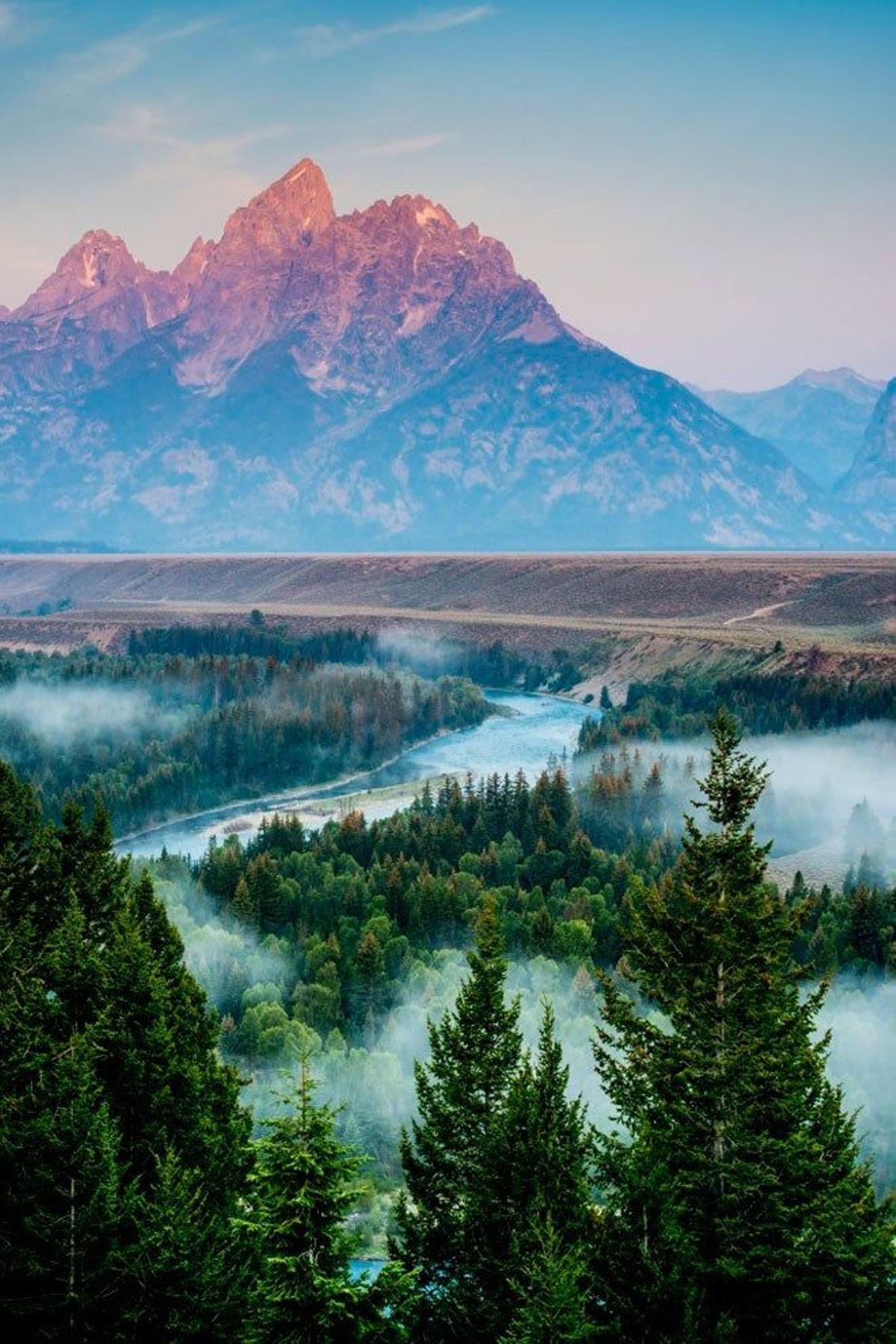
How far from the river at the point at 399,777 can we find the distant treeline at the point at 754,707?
753 centimetres

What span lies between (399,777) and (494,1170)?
426 feet

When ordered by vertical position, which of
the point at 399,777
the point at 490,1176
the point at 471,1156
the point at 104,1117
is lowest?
the point at 399,777

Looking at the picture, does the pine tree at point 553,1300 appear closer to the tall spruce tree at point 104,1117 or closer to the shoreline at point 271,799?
the tall spruce tree at point 104,1117

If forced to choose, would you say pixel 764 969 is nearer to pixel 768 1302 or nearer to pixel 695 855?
pixel 695 855

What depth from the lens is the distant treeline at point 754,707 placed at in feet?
490

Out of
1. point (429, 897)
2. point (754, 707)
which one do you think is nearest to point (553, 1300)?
point (429, 897)

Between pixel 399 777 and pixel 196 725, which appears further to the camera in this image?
pixel 196 725

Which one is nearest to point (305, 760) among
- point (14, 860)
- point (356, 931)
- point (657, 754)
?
point (657, 754)

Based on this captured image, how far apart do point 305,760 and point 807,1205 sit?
139 m

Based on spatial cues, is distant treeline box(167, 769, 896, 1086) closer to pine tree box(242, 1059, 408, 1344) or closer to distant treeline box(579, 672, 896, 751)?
pine tree box(242, 1059, 408, 1344)

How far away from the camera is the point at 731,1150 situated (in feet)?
80.4

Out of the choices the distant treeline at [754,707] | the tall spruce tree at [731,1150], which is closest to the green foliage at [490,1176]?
the tall spruce tree at [731,1150]

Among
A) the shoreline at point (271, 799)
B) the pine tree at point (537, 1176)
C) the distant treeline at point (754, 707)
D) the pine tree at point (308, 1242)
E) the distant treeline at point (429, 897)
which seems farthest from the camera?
the distant treeline at point (754, 707)

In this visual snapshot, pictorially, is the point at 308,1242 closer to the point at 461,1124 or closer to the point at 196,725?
the point at 461,1124
